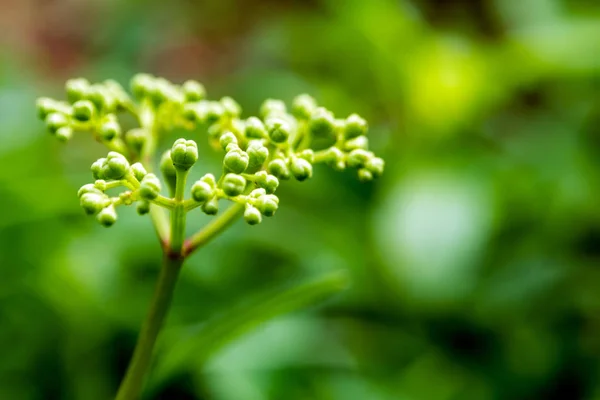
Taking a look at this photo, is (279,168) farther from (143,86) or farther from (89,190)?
(143,86)

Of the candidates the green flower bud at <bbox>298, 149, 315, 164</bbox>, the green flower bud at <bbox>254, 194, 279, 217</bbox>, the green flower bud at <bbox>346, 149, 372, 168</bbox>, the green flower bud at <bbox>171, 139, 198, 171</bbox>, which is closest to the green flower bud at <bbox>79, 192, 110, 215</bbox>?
the green flower bud at <bbox>171, 139, 198, 171</bbox>

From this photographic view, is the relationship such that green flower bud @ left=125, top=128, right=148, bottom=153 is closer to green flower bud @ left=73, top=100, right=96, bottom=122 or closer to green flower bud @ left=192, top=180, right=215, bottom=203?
green flower bud @ left=73, top=100, right=96, bottom=122

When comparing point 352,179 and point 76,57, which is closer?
point 352,179

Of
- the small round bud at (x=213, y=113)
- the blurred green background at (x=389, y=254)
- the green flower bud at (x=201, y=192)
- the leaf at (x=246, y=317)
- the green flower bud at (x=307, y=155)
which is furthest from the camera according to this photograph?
the blurred green background at (x=389, y=254)

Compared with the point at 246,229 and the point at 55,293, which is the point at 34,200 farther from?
the point at 246,229

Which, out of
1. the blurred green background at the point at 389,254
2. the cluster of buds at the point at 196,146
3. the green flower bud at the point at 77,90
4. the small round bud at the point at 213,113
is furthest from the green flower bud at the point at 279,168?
the blurred green background at the point at 389,254

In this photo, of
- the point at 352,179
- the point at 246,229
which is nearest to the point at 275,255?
the point at 246,229

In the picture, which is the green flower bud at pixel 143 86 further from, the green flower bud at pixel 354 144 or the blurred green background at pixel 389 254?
the blurred green background at pixel 389 254

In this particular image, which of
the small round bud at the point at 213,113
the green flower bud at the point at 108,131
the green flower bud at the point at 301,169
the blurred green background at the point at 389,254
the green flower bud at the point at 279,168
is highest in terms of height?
the blurred green background at the point at 389,254
